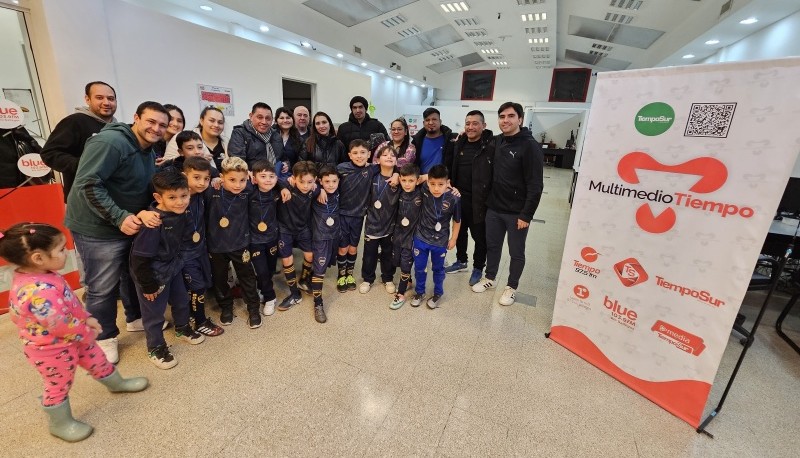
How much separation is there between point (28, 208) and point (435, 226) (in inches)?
118

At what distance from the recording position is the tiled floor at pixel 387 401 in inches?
59.5

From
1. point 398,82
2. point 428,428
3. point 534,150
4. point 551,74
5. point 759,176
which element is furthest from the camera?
point 551,74

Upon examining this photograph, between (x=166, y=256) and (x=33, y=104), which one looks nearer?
(x=166, y=256)

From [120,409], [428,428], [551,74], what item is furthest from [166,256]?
[551,74]

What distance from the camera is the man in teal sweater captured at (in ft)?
5.26

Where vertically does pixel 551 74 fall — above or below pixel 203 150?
above

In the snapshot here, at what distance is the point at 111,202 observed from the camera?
1.61 metres

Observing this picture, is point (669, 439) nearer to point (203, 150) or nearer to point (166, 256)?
point (166, 256)

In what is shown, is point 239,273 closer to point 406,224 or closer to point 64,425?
point 64,425

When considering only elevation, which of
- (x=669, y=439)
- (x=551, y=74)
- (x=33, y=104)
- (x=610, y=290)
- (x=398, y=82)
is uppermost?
(x=551, y=74)

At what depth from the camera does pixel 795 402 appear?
74.7 inches

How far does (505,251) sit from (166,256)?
3.47 metres

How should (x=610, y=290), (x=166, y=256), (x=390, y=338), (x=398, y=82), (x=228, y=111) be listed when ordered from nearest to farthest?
(x=166, y=256)
(x=610, y=290)
(x=390, y=338)
(x=228, y=111)
(x=398, y=82)

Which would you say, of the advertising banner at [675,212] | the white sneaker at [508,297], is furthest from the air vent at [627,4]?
the white sneaker at [508,297]
